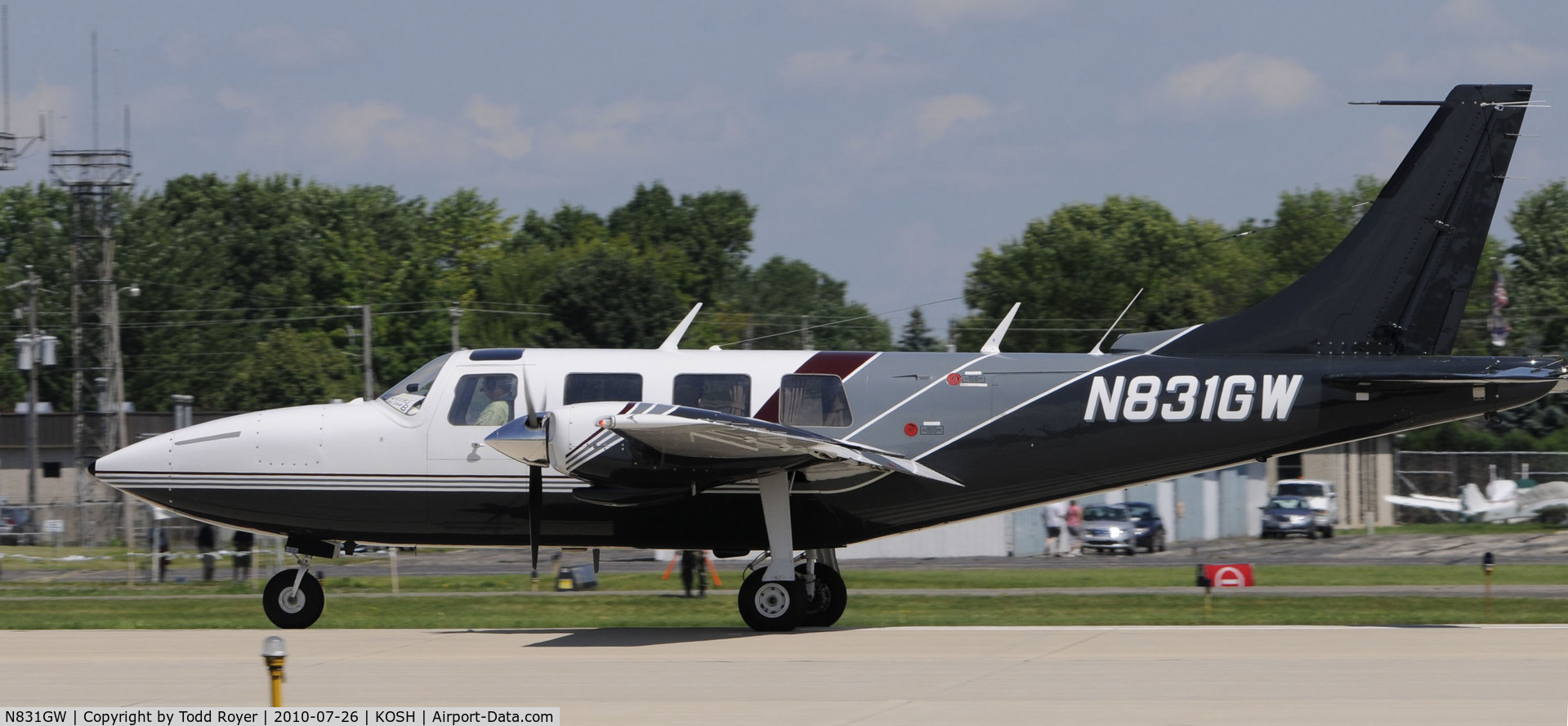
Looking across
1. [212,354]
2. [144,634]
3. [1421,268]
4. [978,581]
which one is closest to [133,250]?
[212,354]

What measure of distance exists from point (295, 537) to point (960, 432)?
22.7 feet

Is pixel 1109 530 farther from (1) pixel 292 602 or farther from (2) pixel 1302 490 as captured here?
(1) pixel 292 602

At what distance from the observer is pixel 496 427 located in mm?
15492

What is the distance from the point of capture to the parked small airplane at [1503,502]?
1764 inches

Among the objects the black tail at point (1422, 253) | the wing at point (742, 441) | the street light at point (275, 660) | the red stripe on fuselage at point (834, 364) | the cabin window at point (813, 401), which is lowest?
the street light at point (275, 660)

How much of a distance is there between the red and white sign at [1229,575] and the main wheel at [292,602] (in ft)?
34.6

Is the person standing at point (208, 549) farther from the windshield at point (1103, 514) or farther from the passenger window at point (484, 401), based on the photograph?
the windshield at point (1103, 514)

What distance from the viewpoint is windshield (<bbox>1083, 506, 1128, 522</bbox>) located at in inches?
1517

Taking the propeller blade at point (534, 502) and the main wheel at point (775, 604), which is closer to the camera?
the propeller blade at point (534, 502)

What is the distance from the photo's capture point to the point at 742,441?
1414cm

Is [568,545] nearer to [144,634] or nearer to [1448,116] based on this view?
[144,634]

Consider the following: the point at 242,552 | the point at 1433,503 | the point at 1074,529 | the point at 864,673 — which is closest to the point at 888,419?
the point at 864,673

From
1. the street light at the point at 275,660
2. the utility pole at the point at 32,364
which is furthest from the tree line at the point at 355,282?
the street light at the point at 275,660

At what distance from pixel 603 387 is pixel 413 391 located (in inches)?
80.0
